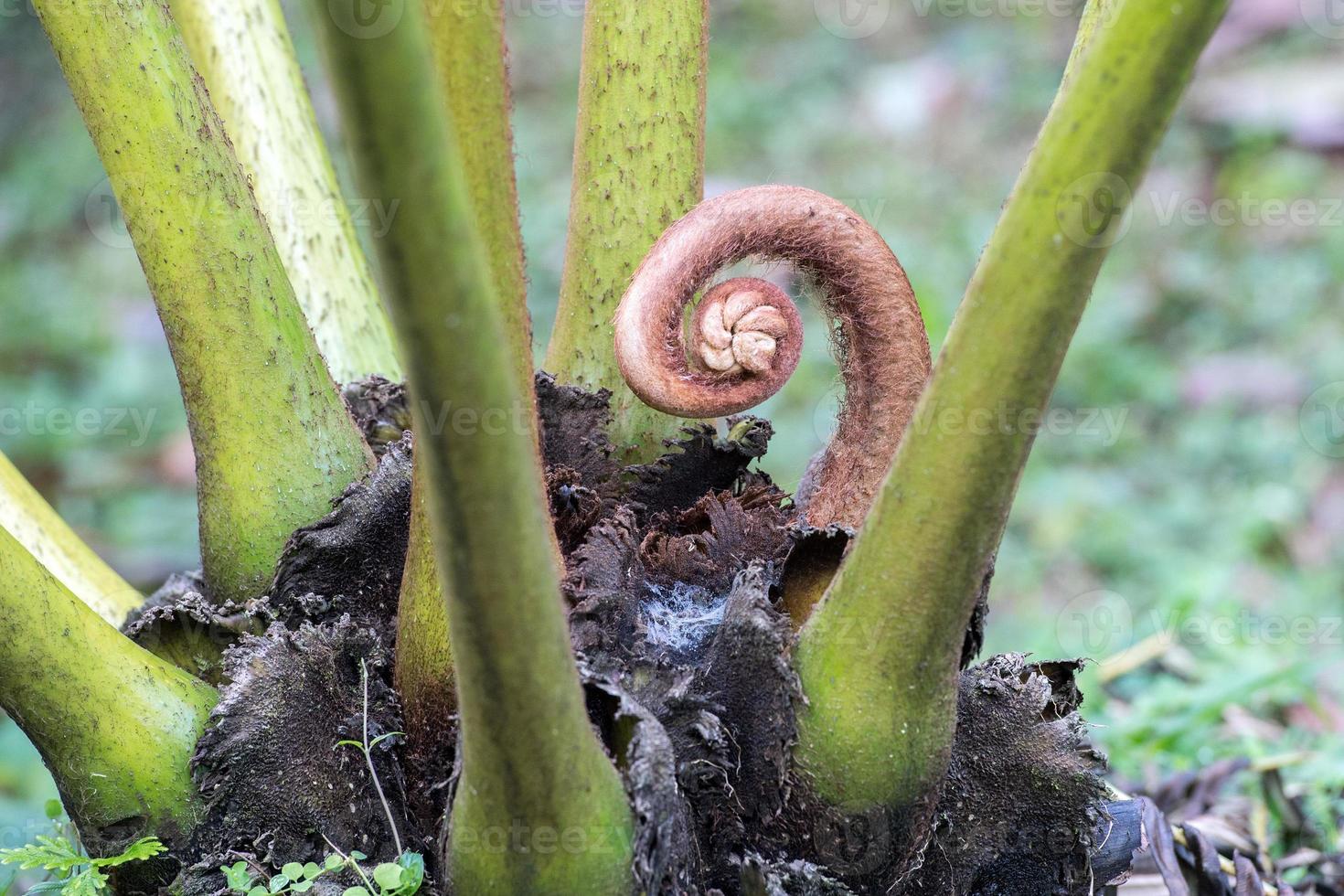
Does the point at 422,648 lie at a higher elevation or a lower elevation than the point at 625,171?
lower

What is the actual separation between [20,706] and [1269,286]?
187 inches

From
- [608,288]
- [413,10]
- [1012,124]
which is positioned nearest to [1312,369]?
[1012,124]

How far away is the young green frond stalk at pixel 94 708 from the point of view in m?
1.16

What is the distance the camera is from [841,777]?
119cm

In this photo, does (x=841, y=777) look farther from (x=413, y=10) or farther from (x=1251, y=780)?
(x=1251, y=780)
